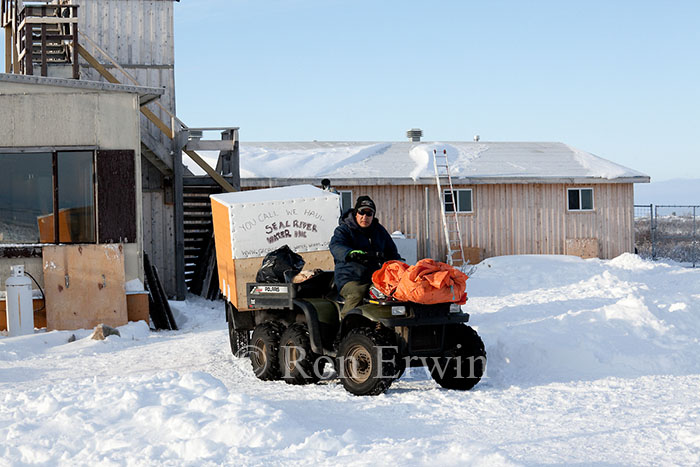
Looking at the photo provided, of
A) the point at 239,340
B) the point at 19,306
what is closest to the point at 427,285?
the point at 239,340

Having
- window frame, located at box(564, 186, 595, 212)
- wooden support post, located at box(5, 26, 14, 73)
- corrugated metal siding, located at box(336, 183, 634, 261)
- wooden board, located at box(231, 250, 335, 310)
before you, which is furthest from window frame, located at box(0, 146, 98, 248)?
window frame, located at box(564, 186, 595, 212)

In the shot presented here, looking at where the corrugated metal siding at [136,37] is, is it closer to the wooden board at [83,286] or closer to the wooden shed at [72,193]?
the wooden shed at [72,193]

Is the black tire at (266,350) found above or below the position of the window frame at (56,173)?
below

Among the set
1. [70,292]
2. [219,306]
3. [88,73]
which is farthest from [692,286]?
[88,73]

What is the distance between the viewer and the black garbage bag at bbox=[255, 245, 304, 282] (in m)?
10.4

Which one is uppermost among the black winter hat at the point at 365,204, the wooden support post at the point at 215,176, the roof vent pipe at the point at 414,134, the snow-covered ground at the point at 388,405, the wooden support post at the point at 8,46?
the wooden support post at the point at 8,46

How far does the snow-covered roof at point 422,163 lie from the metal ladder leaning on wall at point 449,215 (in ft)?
1.00

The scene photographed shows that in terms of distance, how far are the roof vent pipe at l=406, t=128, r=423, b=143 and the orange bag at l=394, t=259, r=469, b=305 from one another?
973 inches

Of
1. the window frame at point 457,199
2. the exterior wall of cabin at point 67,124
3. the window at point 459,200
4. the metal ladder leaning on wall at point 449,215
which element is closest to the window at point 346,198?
the metal ladder leaning on wall at point 449,215

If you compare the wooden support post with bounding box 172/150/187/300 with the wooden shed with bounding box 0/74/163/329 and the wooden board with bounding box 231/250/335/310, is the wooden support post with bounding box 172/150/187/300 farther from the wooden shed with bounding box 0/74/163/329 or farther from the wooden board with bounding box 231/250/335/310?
the wooden board with bounding box 231/250/335/310

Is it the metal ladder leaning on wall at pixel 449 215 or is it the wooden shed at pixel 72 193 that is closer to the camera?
the wooden shed at pixel 72 193

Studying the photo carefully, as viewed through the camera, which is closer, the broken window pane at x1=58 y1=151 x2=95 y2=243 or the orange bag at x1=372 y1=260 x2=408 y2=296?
the orange bag at x1=372 y1=260 x2=408 y2=296

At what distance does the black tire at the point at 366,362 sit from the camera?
28.1 feet

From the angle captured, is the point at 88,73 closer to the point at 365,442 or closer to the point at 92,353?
the point at 92,353
